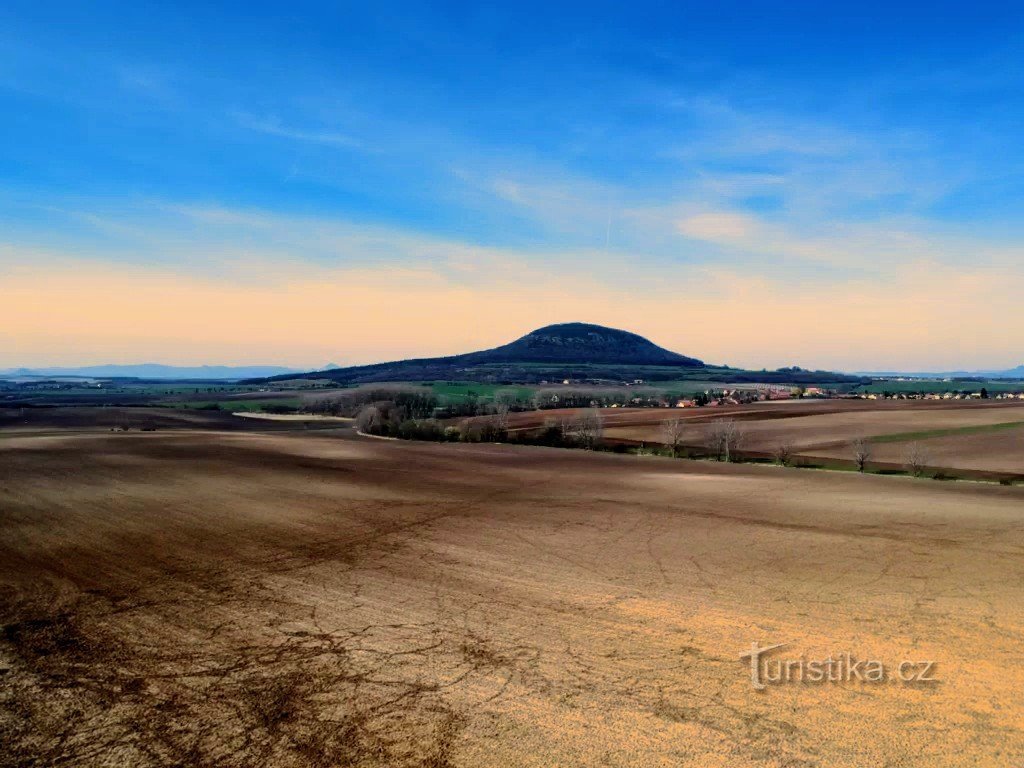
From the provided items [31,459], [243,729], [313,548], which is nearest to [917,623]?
[243,729]

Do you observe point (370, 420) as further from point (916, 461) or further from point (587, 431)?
point (916, 461)

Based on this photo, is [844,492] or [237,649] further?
[844,492]

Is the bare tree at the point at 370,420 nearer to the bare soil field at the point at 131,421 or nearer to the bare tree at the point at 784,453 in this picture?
the bare soil field at the point at 131,421

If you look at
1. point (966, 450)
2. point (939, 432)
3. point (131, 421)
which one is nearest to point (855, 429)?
point (939, 432)

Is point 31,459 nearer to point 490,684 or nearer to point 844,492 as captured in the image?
point 490,684

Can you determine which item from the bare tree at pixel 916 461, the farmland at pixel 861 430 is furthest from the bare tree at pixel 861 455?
the bare tree at pixel 916 461

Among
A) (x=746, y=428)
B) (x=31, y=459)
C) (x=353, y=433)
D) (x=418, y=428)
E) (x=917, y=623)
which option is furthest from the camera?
(x=353, y=433)
